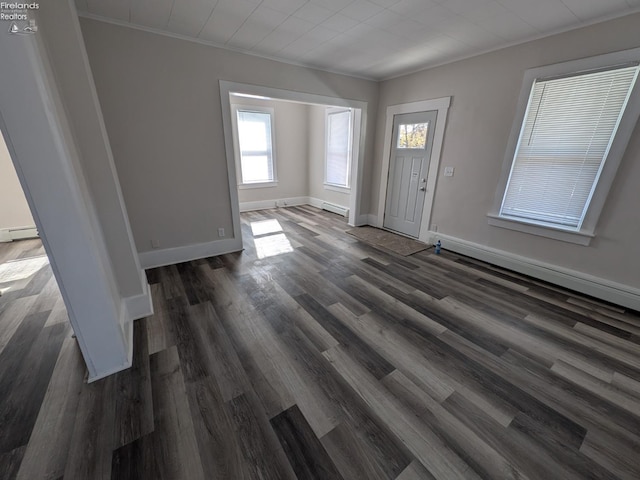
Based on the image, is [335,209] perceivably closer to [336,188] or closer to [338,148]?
[336,188]

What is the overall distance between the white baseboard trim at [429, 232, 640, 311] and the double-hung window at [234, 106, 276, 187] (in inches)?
174

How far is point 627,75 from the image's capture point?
2.22 metres

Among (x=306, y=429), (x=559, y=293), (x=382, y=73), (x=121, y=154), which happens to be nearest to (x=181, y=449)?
(x=306, y=429)

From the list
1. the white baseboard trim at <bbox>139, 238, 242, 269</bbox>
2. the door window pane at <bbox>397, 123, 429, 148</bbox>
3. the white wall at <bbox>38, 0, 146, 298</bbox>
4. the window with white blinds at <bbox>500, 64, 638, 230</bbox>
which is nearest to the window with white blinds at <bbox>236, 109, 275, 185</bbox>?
the white baseboard trim at <bbox>139, 238, 242, 269</bbox>

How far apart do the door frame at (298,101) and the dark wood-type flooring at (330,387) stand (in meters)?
1.27

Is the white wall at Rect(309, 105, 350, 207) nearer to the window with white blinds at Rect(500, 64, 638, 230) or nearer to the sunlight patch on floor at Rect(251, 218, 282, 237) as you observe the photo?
the sunlight patch on floor at Rect(251, 218, 282, 237)

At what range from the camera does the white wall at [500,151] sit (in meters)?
2.31

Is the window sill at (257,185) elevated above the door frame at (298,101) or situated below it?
below

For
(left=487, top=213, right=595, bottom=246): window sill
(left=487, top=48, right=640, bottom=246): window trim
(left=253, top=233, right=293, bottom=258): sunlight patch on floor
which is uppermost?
(left=487, top=48, right=640, bottom=246): window trim

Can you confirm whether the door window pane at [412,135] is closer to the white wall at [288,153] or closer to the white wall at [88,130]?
the white wall at [288,153]

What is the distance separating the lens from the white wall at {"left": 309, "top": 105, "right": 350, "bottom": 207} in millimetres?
5859

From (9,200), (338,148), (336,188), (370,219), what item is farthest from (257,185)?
(9,200)

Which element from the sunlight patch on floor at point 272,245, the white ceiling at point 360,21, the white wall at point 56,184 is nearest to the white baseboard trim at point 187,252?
the sunlight patch on floor at point 272,245

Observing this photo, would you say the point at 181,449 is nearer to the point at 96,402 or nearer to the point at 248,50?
the point at 96,402
